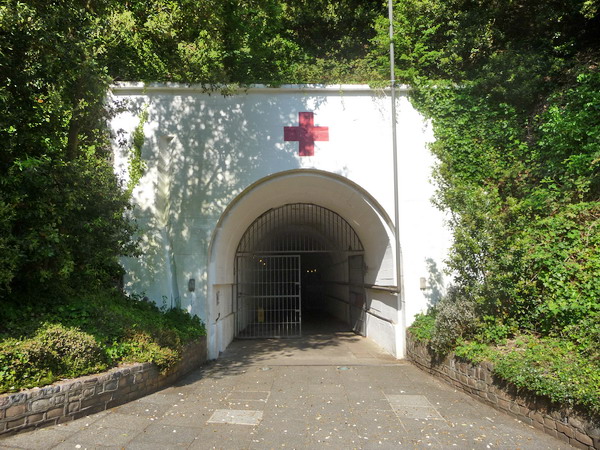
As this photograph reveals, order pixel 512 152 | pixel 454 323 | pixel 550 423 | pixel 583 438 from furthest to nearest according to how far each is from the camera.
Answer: pixel 512 152 < pixel 454 323 < pixel 550 423 < pixel 583 438

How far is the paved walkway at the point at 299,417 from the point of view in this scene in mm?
4332

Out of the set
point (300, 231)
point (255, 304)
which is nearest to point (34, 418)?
point (255, 304)

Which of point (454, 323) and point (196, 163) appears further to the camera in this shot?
point (196, 163)

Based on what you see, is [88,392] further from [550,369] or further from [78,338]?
[550,369]

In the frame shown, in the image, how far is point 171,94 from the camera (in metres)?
8.39

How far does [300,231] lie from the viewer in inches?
652

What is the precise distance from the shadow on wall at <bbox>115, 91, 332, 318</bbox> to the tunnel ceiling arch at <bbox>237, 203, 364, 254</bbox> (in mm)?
2515

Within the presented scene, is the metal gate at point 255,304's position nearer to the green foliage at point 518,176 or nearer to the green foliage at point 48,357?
the green foliage at point 518,176

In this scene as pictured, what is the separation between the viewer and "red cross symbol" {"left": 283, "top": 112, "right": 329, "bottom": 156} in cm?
848

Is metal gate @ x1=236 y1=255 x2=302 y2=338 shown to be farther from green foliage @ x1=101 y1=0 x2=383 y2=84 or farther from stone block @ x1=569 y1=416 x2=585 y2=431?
stone block @ x1=569 y1=416 x2=585 y2=431

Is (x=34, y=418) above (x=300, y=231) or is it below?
below

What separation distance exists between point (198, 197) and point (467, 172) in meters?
5.23

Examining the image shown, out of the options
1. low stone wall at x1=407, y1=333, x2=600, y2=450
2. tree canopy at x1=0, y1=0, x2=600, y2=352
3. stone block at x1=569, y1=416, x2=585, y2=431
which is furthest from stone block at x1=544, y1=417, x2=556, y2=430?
tree canopy at x1=0, y1=0, x2=600, y2=352

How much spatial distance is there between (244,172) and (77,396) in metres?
4.90
